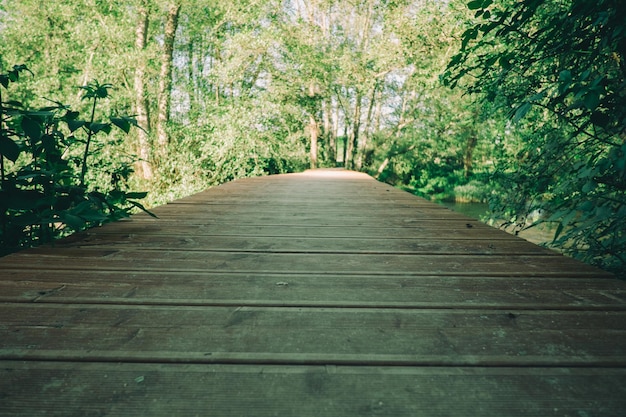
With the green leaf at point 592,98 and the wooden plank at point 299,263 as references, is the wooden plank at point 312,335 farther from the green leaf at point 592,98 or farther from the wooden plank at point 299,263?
the green leaf at point 592,98

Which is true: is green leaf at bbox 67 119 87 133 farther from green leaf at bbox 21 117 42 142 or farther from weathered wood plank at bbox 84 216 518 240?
weathered wood plank at bbox 84 216 518 240

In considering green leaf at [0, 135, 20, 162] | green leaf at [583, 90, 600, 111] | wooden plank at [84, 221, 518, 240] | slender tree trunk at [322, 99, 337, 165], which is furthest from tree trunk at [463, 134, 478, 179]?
green leaf at [0, 135, 20, 162]

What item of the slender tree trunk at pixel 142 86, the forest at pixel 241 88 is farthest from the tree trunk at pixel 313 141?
the slender tree trunk at pixel 142 86

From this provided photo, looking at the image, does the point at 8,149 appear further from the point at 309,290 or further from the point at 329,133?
the point at 329,133

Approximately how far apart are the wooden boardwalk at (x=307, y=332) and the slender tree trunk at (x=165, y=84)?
31.4 feet

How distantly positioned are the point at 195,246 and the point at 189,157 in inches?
356

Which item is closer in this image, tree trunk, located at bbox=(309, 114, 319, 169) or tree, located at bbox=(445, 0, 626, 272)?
tree, located at bbox=(445, 0, 626, 272)

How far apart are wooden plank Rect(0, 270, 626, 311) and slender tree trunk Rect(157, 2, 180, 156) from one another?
9.98m

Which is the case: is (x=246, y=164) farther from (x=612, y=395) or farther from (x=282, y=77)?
(x=612, y=395)

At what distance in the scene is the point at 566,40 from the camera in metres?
1.91

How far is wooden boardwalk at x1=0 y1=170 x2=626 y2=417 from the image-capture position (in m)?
0.64

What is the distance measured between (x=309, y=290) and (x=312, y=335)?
12.2 inches

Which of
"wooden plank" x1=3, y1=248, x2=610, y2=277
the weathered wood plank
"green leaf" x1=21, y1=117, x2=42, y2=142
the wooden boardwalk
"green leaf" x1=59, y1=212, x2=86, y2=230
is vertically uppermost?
"green leaf" x1=21, y1=117, x2=42, y2=142

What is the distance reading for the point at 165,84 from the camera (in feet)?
33.6
